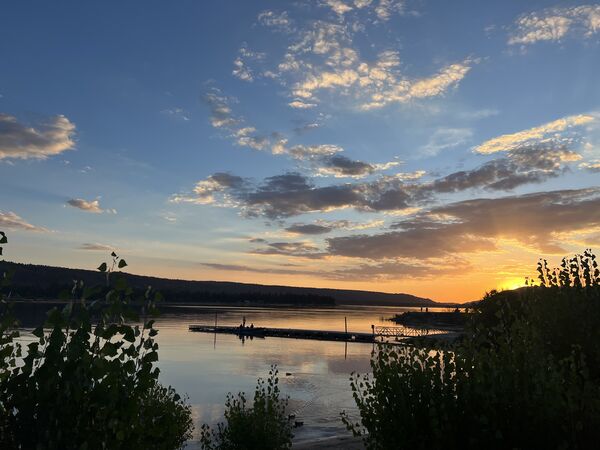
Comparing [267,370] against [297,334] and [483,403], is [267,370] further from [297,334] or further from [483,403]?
[483,403]

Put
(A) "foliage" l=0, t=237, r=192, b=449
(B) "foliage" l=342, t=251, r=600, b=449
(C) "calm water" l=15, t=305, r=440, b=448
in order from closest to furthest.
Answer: (A) "foliage" l=0, t=237, r=192, b=449 < (B) "foliage" l=342, t=251, r=600, b=449 < (C) "calm water" l=15, t=305, r=440, b=448

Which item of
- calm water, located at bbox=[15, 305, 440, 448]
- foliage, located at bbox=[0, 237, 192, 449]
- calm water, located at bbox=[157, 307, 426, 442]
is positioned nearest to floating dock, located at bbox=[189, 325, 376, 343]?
calm water, located at bbox=[15, 305, 440, 448]

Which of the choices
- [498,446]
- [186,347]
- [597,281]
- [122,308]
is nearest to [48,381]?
[122,308]

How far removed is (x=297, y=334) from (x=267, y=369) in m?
47.5

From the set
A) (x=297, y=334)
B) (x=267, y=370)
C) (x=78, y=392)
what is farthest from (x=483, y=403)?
(x=297, y=334)

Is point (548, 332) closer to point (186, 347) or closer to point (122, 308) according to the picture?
point (122, 308)

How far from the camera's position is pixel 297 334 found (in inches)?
4481

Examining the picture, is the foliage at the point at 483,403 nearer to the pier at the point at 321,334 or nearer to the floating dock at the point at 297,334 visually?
the pier at the point at 321,334

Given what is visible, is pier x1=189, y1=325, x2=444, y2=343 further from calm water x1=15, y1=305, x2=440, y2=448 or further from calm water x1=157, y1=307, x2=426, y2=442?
calm water x1=157, y1=307, x2=426, y2=442

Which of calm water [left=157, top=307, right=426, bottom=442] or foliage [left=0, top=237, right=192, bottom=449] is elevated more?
foliage [left=0, top=237, right=192, bottom=449]

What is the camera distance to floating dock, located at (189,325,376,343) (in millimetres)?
107144

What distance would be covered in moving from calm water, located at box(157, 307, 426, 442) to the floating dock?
4729 millimetres

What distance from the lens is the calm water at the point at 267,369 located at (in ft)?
133

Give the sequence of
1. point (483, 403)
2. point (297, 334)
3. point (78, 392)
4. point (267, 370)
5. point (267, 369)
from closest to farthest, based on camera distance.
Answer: point (78, 392) < point (483, 403) < point (267, 370) < point (267, 369) < point (297, 334)
